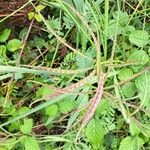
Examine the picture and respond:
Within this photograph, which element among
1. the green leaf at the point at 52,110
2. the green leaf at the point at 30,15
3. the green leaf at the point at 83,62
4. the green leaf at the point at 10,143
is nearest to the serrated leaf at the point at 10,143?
the green leaf at the point at 10,143

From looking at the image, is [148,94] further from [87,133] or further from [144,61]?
[87,133]

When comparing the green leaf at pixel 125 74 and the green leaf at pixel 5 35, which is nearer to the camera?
the green leaf at pixel 125 74

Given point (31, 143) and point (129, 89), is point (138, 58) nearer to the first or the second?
point (129, 89)

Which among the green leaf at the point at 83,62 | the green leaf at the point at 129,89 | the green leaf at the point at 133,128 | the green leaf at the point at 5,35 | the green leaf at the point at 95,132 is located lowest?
the green leaf at the point at 133,128

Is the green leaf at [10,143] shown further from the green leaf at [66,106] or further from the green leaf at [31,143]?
the green leaf at [66,106]

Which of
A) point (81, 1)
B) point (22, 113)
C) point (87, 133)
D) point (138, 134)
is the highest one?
point (81, 1)

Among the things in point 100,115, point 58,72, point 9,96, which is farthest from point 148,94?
point 9,96

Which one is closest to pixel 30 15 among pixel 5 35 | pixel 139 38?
pixel 5 35
